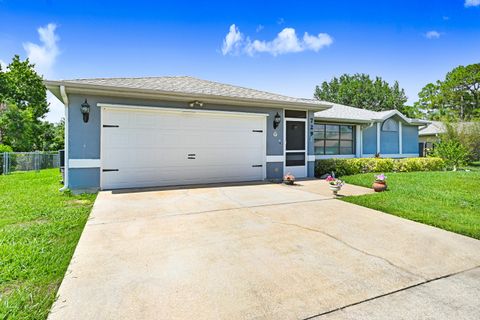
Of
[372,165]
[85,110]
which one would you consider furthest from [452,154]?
[85,110]

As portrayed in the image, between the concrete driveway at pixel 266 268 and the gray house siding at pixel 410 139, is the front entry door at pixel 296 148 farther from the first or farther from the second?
the gray house siding at pixel 410 139

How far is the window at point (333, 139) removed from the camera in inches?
478

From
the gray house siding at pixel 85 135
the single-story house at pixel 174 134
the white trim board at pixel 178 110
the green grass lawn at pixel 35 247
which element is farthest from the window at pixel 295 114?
the green grass lawn at pixel 35 247

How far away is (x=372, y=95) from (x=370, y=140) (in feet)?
94.3

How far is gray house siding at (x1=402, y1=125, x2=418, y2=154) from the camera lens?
14.4m

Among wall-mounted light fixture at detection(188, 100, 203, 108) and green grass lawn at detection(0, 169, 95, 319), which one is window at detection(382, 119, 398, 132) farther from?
green grass lawn at detection(0, 169, 95, 319)

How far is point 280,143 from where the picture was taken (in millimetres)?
9305

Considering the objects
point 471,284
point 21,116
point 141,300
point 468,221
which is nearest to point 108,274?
point 141,300

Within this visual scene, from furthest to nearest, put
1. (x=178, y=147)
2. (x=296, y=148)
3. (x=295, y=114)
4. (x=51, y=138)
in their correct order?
(x=51, y=138), (x=296, y=148), (x=295, y=114), (x=178, y=147)

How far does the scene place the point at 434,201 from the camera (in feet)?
20.1

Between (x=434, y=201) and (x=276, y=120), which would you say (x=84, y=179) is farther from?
(x=434, y=201)

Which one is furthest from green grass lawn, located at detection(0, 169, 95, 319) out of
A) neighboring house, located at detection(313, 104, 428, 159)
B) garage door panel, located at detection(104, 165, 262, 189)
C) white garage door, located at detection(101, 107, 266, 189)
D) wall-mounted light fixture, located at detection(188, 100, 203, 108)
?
neighboring house, located at detection(313, 104, 428, 159)

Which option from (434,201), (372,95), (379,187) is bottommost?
(434,201)

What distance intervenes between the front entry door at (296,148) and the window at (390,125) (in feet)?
21.7
